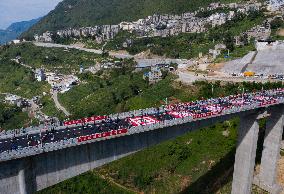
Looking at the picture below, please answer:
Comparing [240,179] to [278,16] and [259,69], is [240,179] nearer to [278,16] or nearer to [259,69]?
[259,69]

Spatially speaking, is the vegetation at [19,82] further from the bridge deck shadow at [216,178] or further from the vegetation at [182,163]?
the bridge deck shadow at [216,178]

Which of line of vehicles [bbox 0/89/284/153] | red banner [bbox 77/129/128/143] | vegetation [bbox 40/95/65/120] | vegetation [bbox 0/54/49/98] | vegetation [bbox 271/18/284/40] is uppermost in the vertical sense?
vegetation [bbox 271/18/284/40]

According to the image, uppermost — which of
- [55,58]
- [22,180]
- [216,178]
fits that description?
[55,58]

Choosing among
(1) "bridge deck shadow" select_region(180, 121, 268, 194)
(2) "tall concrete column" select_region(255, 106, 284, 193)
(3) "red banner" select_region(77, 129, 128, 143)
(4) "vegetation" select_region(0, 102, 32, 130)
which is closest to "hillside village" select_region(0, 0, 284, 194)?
(1) "bridge deck shadow" select_region(180, 121, 268, 194)

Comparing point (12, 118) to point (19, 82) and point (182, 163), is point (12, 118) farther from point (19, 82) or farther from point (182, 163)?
point (182, 163)

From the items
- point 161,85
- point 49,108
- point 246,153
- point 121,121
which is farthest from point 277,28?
point 121,121

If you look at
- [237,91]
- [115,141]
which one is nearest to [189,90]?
[237,91]

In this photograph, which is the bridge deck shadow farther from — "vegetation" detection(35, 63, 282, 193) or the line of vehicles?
the line of vehicles
